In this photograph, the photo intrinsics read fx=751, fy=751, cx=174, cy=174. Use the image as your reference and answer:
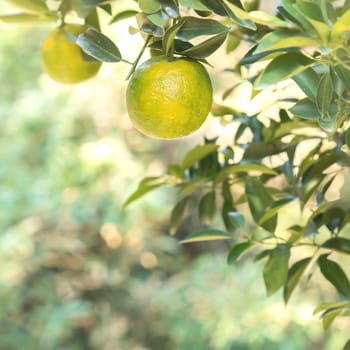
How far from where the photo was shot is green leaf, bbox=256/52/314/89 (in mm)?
468

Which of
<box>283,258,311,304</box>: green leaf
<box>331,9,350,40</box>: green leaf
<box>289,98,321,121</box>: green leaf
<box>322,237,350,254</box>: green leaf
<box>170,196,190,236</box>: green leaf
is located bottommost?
<box>170,196,190,236</box>: green leaf

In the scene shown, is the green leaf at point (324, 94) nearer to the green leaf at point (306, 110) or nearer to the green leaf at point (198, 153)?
the green leaf at point (306, 110)

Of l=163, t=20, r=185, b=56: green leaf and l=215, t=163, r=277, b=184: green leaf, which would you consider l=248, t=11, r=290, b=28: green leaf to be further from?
l=215, t=163, r=277, b=184: green leaf

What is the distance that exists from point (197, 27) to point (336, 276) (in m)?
0.27

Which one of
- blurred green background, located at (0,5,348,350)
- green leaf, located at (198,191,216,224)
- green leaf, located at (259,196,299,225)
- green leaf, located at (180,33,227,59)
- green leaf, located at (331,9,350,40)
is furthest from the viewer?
blurred green background, located at (0,5,348,350)

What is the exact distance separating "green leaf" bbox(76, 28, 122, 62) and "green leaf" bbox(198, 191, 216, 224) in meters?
0.29

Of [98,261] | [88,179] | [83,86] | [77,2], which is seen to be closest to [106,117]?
[83,86]

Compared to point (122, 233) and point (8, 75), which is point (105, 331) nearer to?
point (122, 233)

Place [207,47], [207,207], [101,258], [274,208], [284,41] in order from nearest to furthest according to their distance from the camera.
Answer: [284,41]
[207,47]
[274,208]
[207,207]
[101,258]

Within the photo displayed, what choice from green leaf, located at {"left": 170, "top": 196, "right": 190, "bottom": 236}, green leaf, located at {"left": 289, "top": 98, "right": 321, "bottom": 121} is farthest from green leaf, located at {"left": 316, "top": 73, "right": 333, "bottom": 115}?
green leaf, located at {"left": 170, "top": 196, "right": 190, "bottom": 236}

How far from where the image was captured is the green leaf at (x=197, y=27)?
0.52m

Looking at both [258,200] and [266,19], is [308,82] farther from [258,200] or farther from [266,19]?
[258,200]

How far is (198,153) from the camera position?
0.72m

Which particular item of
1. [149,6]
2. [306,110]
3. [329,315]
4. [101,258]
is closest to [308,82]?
[306,110]
